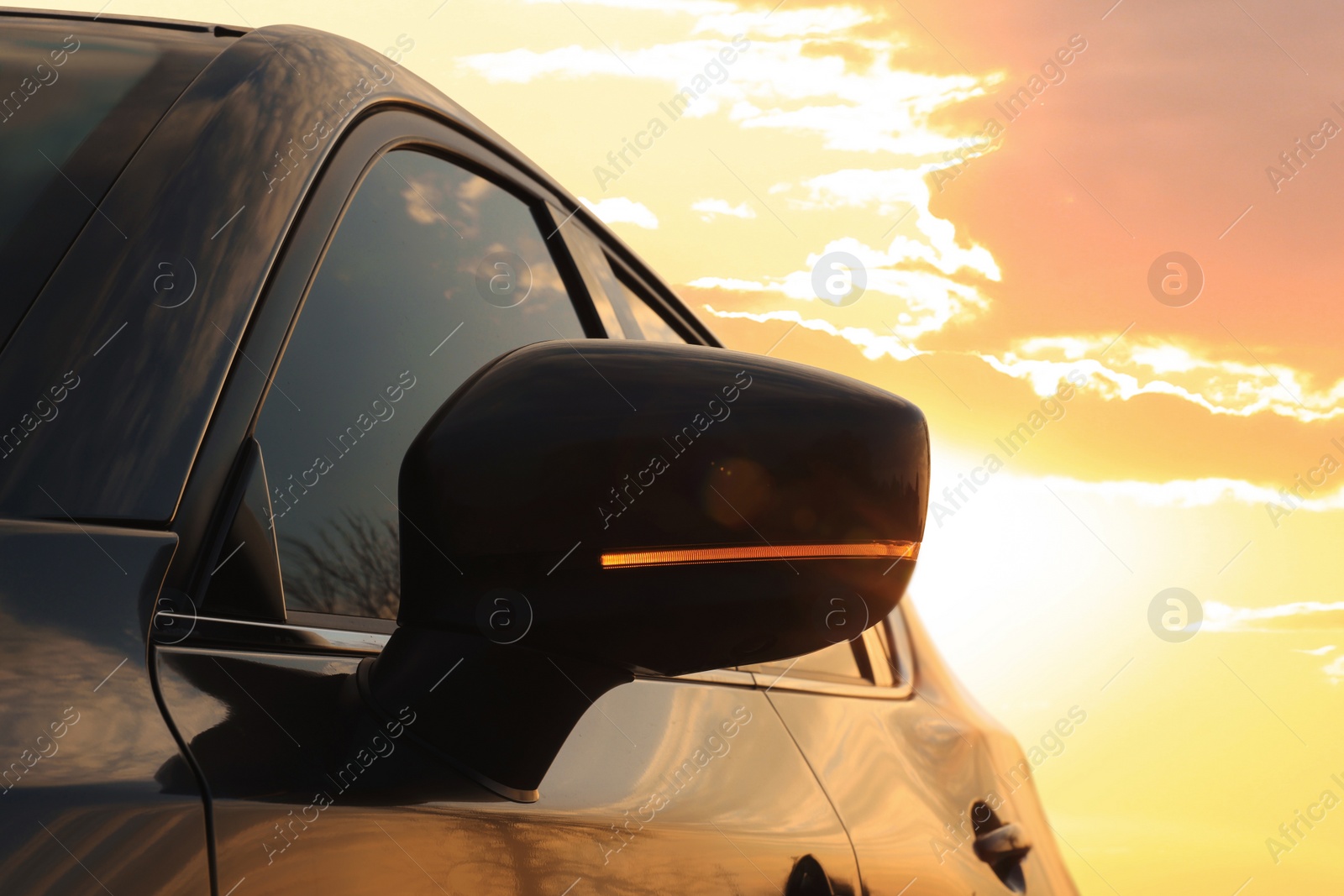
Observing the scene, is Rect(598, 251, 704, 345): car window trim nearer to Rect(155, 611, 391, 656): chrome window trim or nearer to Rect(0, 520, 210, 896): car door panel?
Rect(155, 611, 391, 656): chrome window trim

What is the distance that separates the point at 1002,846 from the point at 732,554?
1.66 m

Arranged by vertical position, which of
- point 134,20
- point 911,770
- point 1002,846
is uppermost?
point 134,20

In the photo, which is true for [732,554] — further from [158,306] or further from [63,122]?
[63,122]

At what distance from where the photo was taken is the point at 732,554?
3.02ft

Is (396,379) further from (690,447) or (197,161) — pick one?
(690,447)

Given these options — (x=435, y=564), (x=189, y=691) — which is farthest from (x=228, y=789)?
(x=435, y=564)

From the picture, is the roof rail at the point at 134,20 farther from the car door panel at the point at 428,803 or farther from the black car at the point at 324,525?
the car door panel at the point at 428,803

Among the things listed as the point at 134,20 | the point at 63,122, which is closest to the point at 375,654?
the point at 63,122

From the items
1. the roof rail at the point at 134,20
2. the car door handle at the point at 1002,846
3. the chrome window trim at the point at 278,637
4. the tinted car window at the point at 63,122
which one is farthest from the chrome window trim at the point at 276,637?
the car door handle at the point at 1002,846

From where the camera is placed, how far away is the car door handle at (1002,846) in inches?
87.5

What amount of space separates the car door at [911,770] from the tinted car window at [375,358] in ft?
2.45

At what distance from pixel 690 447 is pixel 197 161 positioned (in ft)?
1.84

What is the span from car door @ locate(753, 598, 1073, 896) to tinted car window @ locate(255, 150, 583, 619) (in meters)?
0.75

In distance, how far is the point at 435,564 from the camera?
959mm
